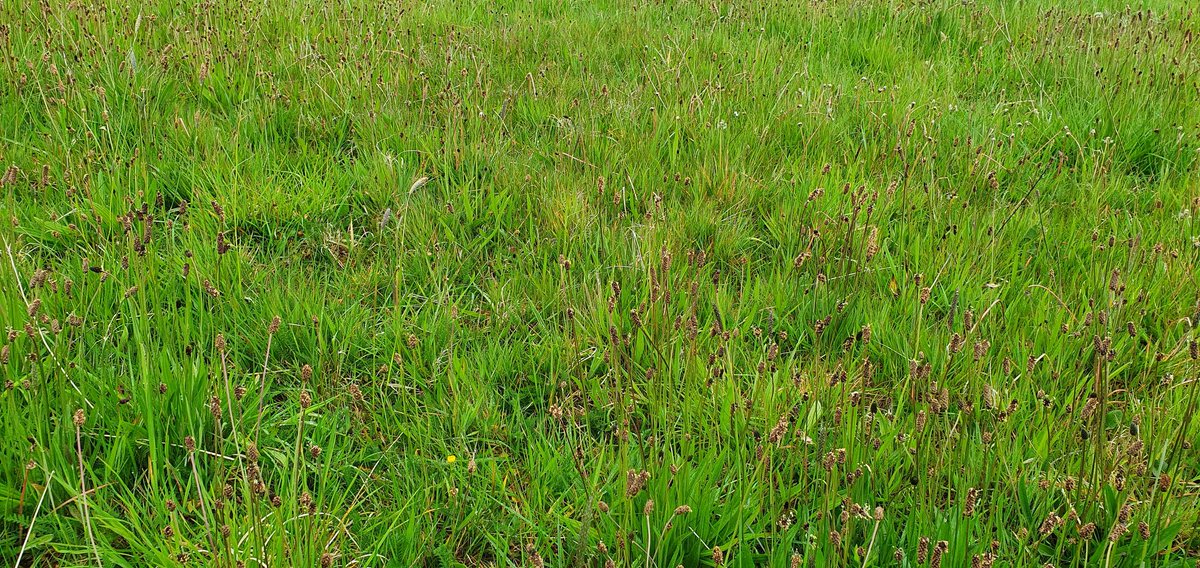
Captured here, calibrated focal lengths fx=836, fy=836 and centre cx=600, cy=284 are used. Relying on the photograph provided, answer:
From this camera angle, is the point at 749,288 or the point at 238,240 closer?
the point at 749,288

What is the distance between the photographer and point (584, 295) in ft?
8.32

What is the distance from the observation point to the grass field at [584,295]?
1720 mm

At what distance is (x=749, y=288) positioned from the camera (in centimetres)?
260

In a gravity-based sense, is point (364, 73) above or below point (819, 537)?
above

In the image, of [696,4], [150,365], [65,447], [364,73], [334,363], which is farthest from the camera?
[696,4]

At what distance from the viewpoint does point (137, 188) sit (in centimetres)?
277

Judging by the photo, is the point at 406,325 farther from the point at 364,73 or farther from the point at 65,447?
the point at 364,73

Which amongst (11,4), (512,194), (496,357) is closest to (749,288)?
(496,357)

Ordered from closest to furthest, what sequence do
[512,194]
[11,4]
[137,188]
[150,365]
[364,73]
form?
[150,365], [137,188], [512,194], [364,73], [11,4]

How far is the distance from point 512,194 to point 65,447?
1.71 metres

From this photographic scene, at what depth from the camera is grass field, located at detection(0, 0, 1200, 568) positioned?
1.72 m

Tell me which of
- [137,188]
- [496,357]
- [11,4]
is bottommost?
[496,357]

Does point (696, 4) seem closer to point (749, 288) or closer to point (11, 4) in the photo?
point (749, 288)

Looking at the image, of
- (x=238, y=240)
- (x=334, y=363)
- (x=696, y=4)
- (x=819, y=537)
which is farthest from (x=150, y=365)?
(x=696, y=4)
